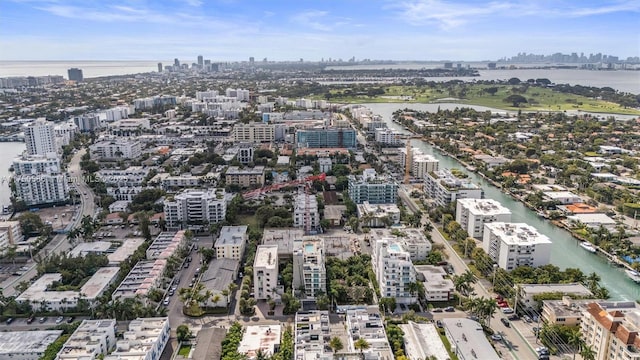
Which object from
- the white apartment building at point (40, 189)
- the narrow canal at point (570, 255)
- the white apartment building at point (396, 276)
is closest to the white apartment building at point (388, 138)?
the narrow canal at point (570, 255)

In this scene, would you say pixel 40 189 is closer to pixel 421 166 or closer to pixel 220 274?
pixel 220 274

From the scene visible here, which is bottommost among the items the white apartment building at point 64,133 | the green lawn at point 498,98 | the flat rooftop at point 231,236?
the flat rooftop at point 231,236

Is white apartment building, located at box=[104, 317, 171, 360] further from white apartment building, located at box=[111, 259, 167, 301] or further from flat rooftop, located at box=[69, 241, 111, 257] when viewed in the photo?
flat rooftop, located at box=[69, 241, 111, 257]

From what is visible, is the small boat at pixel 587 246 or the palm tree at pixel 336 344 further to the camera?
the small boat at pixel 587 246

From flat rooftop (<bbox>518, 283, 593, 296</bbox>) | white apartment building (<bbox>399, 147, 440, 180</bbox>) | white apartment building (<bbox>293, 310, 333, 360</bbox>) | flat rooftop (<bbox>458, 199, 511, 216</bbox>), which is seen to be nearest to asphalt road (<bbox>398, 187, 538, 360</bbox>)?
flat rooftop (<bbox>518, 283, 593, 296</bbox>)

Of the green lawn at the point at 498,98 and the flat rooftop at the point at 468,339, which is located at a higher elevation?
the green lawn at the point at 498,98

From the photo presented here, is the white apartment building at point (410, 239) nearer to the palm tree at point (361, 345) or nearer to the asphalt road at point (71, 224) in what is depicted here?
the palm tree at point (361, 345)

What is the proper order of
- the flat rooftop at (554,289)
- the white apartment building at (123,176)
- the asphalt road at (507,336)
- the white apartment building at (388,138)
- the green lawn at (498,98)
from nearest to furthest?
1. the asphalt road at (507,336)
2. the flat rooftop at (554,289)
3. the white apartment building at (123,176)
4. the white apartment building at (388,138)
5. the green lawn at (498,98)

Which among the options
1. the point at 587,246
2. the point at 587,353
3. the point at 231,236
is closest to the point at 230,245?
the point at 231,236
